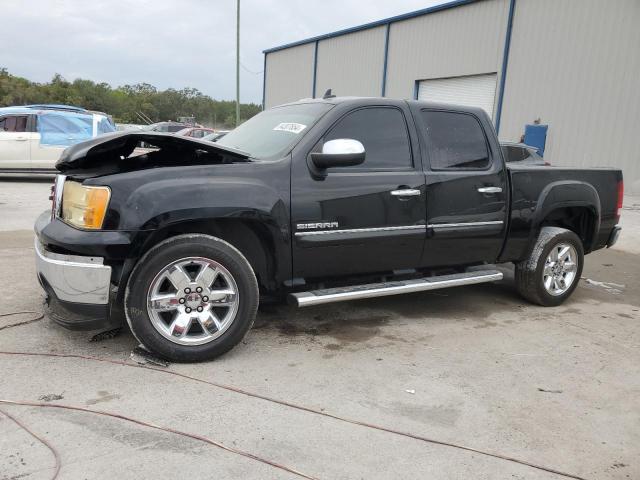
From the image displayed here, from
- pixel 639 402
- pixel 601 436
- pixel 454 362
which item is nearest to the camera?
pixel 601 436

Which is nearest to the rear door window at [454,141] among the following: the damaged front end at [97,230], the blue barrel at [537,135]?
the damaged front end at [97,230]

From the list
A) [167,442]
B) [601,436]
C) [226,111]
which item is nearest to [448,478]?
[601,436]

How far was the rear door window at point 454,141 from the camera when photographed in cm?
434

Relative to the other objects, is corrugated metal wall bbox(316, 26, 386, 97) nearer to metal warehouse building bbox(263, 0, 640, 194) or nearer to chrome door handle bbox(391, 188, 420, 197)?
metal warehouse building bbox(263, 0, 640, 194)

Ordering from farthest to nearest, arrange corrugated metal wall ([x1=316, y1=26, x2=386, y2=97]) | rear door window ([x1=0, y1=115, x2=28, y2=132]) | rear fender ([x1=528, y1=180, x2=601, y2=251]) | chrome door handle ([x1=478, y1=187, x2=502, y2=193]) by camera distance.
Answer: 1. corrugated metal wall ([x1=316, y1=26, x2=386, y2=97])
2. rear door window ([x1=0, y1=115, x2=28, y2=132])
3. rear fender ([x1=528, y1=180, x2=601, y2=251])
4. chrome door handle ([x1=478, y1=187, x2=502, y2=193])

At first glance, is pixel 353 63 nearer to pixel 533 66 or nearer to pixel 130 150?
pixel 533 66

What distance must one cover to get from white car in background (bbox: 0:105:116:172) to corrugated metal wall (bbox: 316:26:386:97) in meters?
13.5

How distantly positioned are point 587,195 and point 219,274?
3.71 metres

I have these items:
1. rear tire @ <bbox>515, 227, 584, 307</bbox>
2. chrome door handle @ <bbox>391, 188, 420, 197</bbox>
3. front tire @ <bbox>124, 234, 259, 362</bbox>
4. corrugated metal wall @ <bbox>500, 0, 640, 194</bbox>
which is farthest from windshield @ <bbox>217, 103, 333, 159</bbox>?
corrugated metal wall @ <bbox>500, 0, 640, 194</bbox>

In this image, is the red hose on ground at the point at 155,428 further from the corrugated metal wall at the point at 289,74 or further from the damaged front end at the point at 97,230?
the corrugated metal wall at the point at 289,74

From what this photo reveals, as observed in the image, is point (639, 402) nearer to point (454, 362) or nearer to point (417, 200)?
point (454, 362)

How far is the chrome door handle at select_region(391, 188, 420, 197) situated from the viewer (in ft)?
13.2

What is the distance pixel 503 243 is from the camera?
4727 millimetres

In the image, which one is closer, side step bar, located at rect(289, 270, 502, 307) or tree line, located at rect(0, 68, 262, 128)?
side step bar, located at rect(289, 270, 502, 307)
